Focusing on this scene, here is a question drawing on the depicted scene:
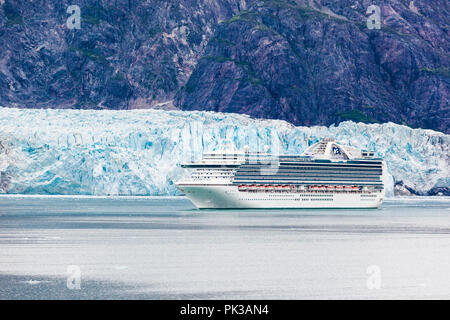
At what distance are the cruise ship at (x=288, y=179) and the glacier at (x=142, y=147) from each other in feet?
30.4

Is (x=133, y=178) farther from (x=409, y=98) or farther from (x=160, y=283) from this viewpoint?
(x=409, y=98)

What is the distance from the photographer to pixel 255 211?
2739 inches

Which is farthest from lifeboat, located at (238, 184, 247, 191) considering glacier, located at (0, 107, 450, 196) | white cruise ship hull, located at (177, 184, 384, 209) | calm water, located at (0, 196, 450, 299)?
calm water, located at (0, 196, 450, 299)

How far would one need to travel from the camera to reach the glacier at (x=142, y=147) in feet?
267

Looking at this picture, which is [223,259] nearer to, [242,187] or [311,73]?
[242,187]

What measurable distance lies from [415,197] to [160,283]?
73.3 m

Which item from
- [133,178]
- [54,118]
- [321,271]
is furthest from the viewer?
[54,118]

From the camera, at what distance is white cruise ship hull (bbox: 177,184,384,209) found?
226ft

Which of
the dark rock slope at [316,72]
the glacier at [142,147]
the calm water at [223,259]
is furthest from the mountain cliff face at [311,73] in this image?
the calm water at [223,259]

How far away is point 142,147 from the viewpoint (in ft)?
282

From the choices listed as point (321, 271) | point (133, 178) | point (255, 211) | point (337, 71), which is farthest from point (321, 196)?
point (337, 71)

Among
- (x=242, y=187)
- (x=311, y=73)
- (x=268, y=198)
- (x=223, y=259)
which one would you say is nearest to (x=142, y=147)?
(x=268, y=198)

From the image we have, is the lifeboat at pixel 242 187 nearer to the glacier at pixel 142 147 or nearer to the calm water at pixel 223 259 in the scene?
the glacier at pixel 142 147

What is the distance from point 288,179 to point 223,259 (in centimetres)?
4216
